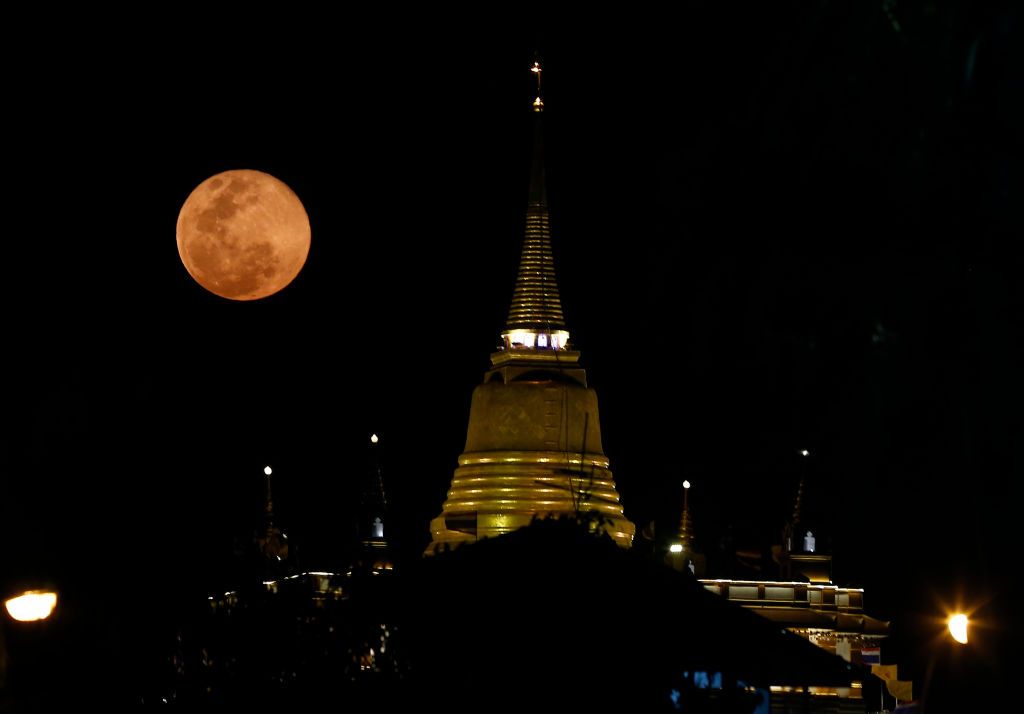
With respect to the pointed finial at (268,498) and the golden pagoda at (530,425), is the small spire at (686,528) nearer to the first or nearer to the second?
the golden pagoda at (530,425)

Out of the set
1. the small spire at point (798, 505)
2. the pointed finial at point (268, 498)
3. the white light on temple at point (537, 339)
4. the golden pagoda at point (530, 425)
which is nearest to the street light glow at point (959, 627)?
the pointed finial at point (268, 498)

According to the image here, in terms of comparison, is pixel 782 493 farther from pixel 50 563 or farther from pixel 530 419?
pixel 50 563

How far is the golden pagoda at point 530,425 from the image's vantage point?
40.4 metres

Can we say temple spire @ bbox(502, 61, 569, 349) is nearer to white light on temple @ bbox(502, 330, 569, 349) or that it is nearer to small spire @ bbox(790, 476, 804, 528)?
white light on temple @ bbox(502, 330, 569, 349)

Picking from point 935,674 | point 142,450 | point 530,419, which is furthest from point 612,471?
point 142,450

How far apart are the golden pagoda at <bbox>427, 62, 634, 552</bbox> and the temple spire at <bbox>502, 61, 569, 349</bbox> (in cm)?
2

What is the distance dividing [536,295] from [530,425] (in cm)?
284

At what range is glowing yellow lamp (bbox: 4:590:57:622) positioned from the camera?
14.6m

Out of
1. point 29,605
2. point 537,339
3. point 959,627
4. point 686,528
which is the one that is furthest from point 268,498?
point 29,605

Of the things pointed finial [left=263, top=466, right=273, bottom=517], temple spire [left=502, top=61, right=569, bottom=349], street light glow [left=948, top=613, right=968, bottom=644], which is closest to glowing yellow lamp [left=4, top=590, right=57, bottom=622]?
street light glow [left=948, top=613, right=968, bottom=644]

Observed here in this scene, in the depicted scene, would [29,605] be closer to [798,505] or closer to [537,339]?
[537,339]

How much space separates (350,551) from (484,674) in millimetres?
2446

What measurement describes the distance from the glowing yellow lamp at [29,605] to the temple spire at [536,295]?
27.8 metres

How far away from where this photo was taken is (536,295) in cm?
4231
